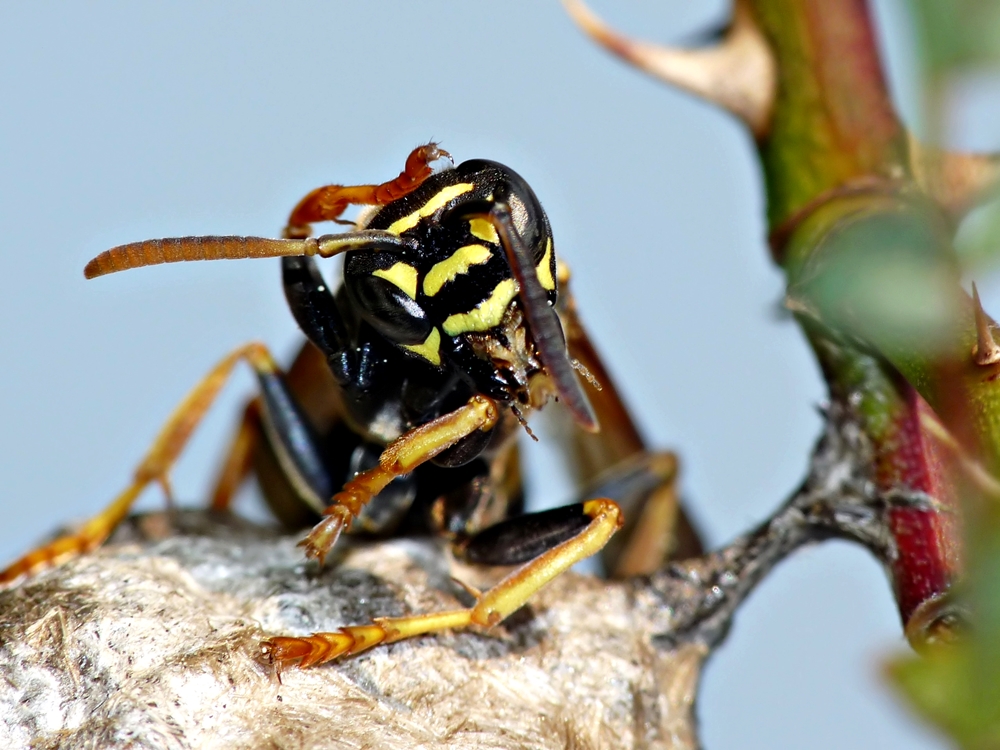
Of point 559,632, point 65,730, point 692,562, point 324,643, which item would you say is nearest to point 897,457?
point 692,562

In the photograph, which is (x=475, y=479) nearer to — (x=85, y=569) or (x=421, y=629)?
(x=421, y=629)

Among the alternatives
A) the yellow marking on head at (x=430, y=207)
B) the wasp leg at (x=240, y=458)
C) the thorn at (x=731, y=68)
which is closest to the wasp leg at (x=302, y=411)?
the wasp leg at (x=240, y=458)

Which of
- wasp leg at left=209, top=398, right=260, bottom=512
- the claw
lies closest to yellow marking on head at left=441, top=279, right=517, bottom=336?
the claw

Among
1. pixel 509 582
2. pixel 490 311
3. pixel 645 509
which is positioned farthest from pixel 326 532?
pixel 645 509

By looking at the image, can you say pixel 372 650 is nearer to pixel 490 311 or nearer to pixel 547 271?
pixel 490 311

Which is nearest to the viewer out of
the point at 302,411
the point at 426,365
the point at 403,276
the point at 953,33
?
the point at 953,33
